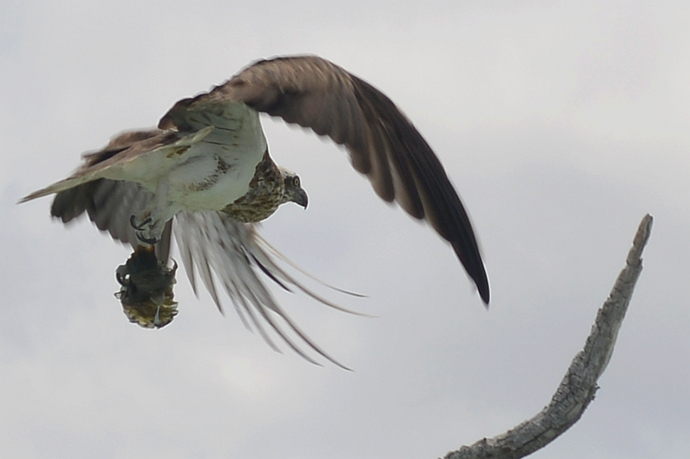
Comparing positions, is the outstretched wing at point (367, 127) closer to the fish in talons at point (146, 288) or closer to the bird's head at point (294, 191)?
the fish in talons at point (146, 288)

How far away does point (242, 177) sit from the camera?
9484 mm

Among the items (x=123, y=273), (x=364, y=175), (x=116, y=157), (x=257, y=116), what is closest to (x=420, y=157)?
(x=364, y=175)

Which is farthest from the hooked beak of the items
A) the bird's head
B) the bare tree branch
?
the bare tree branch

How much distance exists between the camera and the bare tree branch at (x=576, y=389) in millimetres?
7445

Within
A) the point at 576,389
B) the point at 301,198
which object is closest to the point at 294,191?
the point at 301,198

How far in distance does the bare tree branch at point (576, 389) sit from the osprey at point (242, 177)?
63 cm

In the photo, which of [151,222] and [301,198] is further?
[301,198]

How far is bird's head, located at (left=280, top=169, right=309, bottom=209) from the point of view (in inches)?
462

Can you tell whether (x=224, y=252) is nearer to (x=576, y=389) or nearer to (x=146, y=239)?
(x=146, y=239)

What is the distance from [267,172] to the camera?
397 inches

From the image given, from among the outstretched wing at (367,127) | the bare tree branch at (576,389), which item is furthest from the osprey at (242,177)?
the bare tree branch at (576,389)

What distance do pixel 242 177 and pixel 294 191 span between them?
7.77 feet

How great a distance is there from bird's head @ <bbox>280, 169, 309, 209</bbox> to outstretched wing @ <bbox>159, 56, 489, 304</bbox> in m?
3.44

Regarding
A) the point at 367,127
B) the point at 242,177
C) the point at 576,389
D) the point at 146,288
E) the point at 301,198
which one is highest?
the point at 301,198
